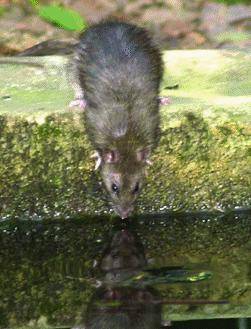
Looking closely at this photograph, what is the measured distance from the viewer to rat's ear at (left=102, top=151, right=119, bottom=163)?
6254 mm

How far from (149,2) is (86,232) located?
439 cm

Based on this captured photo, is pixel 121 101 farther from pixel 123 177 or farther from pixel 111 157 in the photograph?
pixel 123 177

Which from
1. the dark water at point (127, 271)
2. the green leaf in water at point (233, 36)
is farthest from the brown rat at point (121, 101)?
the green leaf in water at point (233, 36)

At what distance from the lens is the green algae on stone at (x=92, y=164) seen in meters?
6.31

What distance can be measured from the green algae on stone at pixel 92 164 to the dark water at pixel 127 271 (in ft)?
0.32

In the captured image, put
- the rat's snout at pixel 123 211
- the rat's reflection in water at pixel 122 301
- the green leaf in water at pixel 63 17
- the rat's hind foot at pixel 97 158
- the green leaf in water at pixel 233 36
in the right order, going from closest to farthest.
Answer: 1. the rat's reflection in water at pixel 122 301
2. the rat's snout at pixel 123 211
3. the rat's hind foot at pixel 97 158
4. the green leaf in water at pixel 63 17
5. the green leaf in water at pixel 233 36

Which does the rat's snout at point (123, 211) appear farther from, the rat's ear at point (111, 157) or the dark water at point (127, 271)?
the rat's ear at point (111, 157)

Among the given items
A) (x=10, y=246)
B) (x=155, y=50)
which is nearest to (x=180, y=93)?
(x=155, y=50)

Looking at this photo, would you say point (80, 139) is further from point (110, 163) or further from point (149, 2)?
point (149, 2)

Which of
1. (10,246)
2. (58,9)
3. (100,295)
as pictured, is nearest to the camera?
(100,295)

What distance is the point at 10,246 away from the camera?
610cm

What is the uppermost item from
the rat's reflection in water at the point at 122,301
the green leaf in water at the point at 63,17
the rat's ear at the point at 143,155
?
the green leaf in water at the point at 63,17

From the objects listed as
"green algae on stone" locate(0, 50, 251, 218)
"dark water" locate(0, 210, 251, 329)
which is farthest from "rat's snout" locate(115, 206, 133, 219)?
"green algae on stone" locate(0, 50, 251, 218)

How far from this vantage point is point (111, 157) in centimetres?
627
